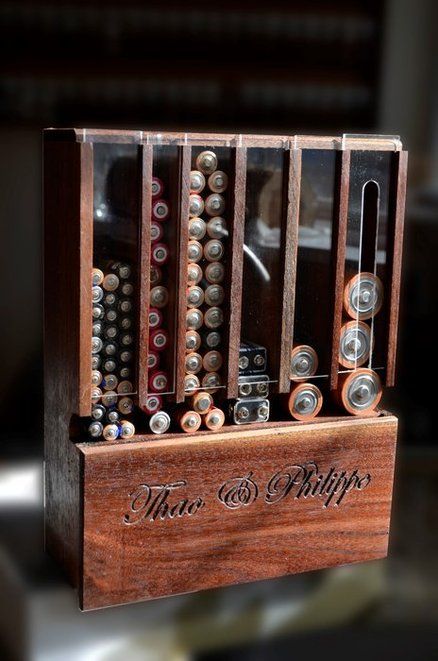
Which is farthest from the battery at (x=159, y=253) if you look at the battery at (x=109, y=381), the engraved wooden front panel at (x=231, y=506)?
the engraved wooden front panel at (x=231, y=506)

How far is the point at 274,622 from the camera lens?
6.86ft

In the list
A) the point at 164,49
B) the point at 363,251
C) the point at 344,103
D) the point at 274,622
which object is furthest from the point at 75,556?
the point at 344,103

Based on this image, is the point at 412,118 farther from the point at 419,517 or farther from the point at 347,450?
the point at 347,450

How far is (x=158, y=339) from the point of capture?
6.54 feet

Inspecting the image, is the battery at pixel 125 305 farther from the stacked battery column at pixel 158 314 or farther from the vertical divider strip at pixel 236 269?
the vertical divider strip at pixel 236 269

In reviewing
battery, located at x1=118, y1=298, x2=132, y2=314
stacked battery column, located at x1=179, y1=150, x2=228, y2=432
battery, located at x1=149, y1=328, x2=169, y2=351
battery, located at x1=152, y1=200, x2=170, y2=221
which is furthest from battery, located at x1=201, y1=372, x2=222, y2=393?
battery, located at x1=152, y1=200, x2=170, y2=221

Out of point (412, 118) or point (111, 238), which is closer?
point (111, 238)

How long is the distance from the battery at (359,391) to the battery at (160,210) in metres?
0.51

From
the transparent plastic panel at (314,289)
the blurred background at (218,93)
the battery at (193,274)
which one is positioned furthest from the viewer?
the blurred background at (218,93)

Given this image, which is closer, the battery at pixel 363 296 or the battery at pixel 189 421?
the battery at pixel 189 421

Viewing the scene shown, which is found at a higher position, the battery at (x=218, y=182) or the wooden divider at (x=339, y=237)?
the battery at (x=218, y=182)

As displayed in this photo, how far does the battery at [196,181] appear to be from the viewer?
1956 millimetres

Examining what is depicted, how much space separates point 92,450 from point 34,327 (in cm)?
188

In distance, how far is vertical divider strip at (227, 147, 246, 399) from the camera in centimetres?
196
